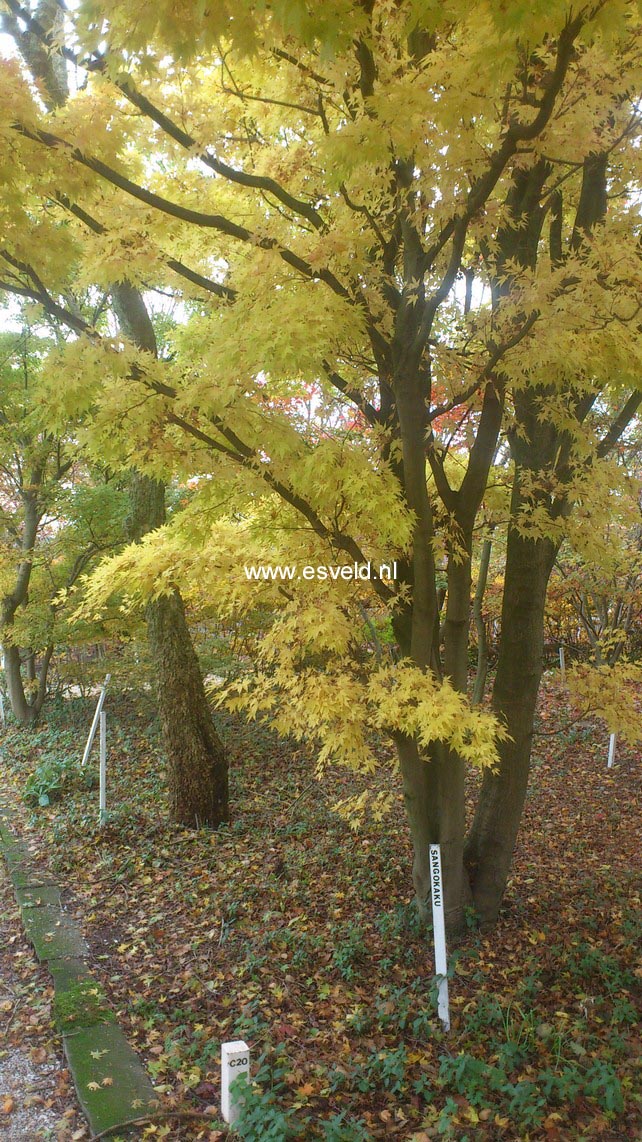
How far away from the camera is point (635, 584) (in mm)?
8562

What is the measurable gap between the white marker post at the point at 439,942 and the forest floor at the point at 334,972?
0.29 feet

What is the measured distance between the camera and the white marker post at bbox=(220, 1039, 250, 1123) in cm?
289

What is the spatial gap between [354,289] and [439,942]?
3.11 metres

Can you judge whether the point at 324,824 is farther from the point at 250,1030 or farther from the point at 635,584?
the point at 635,584

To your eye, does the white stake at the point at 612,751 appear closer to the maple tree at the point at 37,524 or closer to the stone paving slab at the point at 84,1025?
the stone paving slab at the point at 84,1025

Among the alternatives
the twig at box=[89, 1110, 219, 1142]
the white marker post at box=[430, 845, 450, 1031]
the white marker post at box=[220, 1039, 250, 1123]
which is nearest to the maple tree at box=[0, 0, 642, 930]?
the white marker post at box=[430, 845, 450, 1031]

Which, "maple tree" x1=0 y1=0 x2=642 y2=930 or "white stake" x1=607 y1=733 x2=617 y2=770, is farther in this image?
"white stake" x1=607 y1=733 x2=617 y2=770

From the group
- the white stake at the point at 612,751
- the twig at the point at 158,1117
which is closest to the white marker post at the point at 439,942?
the twig at the point at 158,1117

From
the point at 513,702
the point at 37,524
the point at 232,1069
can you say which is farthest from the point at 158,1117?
the point at 37,524

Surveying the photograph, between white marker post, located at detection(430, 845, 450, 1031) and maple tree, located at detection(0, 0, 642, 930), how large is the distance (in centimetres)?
53

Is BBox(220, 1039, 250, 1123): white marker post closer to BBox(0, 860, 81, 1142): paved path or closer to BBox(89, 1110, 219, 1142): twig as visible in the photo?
BBox(89, 1110, 219, 1142): twig

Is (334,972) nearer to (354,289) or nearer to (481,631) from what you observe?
(481,631)

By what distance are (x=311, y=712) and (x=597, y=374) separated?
6.75ft

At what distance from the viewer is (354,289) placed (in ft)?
11.4
